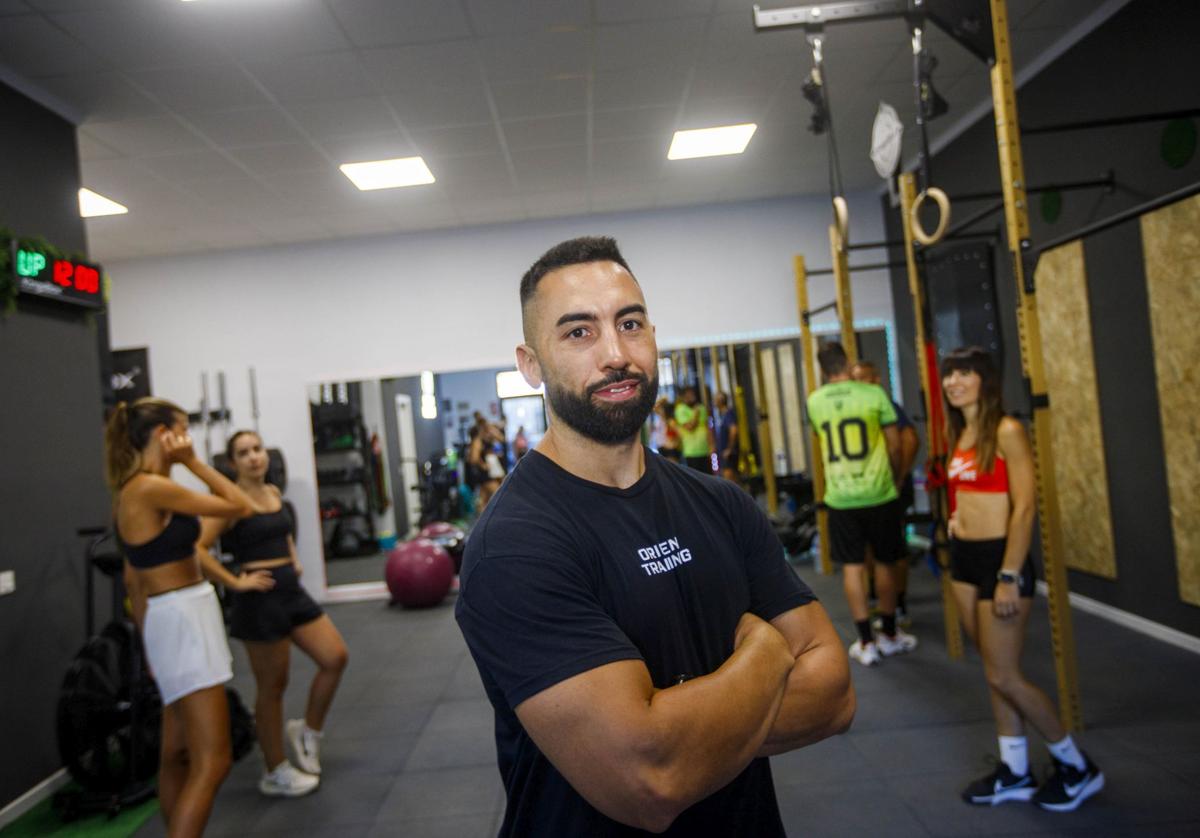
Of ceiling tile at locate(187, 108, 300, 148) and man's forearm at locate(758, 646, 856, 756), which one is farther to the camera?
ceiling tile at locate(187, 108, 300, 148)

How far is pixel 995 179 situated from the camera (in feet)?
18.4

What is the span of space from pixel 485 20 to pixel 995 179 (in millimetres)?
3729

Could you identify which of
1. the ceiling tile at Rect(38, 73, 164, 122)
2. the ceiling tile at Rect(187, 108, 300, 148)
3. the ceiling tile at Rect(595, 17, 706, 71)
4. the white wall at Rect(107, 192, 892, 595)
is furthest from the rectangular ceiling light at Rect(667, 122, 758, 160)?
→ the ceiling tile at Rect(38, 73, 164, 122)

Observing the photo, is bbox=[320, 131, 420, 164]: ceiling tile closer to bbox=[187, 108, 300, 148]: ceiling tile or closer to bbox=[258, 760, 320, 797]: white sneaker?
bbox=[187, 108, 300, 148]: ceiling tile

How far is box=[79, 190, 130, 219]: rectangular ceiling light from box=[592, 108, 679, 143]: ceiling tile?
351 cm

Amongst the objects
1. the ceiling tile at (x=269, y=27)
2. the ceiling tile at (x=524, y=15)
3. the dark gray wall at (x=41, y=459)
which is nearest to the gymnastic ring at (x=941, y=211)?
the ceiling tile at (x=524, y=15)

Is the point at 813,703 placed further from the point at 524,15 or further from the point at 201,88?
the point at 201,88

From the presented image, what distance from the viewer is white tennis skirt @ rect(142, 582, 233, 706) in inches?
99.1

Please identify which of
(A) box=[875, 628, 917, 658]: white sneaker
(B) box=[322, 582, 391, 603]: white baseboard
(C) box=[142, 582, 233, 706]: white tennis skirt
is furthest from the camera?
(B) box=[322, 582, 391, 603]: white baseboard

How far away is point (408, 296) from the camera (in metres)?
7.67

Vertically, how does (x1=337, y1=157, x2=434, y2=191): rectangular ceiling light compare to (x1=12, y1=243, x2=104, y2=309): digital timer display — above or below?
above

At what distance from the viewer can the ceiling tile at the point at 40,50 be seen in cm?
348

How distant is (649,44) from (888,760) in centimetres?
348

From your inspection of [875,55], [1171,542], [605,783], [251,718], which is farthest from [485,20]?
[1171,542]
